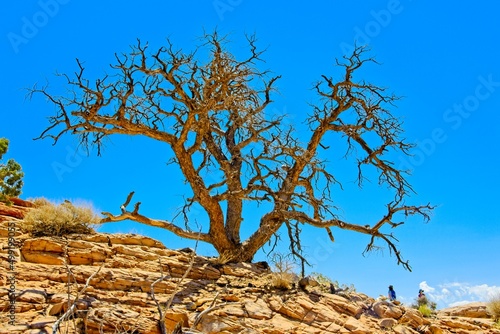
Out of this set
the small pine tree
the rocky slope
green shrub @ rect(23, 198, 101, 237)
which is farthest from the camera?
the small pine tree

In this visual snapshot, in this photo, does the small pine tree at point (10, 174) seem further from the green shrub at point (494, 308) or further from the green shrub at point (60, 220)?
the green shrub at point (494, 308)

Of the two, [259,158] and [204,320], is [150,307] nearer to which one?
[204,320]

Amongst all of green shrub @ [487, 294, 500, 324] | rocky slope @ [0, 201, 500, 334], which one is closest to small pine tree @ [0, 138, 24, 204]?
rocky slope @ [0, 201, 500, 334]

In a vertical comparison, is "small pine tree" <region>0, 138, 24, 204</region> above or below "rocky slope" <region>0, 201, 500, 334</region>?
above

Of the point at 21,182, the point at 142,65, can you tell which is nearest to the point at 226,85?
the point at 142,65

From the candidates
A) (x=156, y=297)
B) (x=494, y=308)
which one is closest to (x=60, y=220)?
(x=156, y=297)

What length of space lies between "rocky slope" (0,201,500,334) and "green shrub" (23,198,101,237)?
40 cm

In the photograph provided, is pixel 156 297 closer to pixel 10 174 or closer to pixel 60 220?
pixel 60 220

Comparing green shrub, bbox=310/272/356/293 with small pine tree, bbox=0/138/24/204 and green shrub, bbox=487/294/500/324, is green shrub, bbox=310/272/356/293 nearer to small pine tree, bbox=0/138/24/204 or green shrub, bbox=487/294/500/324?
green shrub, bbox=487/294/500/324

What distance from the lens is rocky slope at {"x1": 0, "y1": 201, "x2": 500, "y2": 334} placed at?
8.23 meters

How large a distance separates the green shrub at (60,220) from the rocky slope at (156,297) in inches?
15.6

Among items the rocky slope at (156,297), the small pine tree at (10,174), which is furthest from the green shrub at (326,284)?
the small pine tree at (10,174)

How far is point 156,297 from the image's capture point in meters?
9.66

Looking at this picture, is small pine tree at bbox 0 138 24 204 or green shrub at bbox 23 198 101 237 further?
small pine tree at bbox 0 138 24 204
